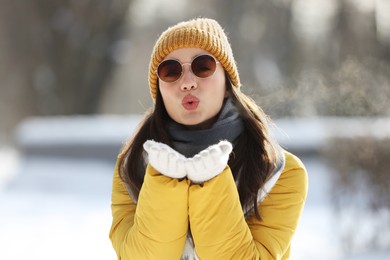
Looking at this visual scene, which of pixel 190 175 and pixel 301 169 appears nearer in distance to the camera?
pixel 190 175

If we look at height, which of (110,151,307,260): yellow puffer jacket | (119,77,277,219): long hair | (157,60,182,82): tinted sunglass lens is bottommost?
(110,151,307,260): yellow puffer jacket

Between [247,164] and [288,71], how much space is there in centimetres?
2117

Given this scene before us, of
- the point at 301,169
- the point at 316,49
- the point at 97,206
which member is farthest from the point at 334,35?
the point at 301,169

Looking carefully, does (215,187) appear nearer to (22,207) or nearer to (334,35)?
(22,207)

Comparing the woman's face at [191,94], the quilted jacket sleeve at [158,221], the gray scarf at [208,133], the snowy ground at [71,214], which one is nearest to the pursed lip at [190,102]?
the woman's face at [191,94]

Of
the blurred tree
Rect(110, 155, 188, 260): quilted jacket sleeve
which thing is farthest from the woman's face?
the blurred tree

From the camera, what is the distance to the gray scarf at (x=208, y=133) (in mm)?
2123

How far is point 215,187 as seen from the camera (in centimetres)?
182

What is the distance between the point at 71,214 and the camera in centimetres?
913

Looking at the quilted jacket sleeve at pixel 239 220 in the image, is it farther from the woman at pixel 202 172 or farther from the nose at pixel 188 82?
the nose at pixel 188 82

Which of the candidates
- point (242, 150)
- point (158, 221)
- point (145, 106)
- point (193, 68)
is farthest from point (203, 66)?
point (145, 106)

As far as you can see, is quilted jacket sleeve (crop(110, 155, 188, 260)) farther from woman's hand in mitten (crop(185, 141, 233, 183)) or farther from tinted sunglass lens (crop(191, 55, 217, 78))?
tinted sunglass lens (crop(191, 55, 217, 78))

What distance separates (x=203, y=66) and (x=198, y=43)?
95 millimetres

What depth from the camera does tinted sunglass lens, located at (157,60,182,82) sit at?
81.7 inches
